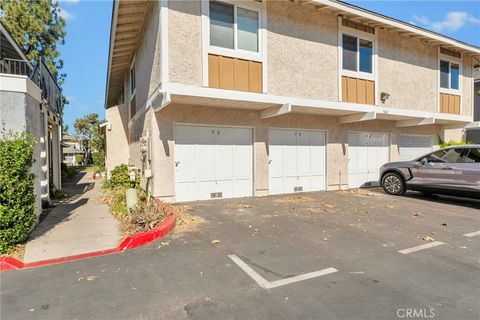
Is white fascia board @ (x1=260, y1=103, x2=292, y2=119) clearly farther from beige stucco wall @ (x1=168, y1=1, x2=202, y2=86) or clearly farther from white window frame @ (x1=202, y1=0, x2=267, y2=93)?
beige stucco wall @ (x1=168, y1=1, x2=202, y2=86)

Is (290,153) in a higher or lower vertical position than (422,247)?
higher

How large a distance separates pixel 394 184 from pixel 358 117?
2.68 meters

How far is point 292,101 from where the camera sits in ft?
27.9

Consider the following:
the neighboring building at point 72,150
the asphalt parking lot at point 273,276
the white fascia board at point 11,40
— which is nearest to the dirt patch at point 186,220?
the asphalt parking lot at point 273,276

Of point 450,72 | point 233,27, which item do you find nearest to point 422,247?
point 233,27

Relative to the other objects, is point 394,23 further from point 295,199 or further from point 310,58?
point 295,199

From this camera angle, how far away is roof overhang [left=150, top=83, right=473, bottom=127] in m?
7.12

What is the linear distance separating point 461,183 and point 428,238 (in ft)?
13.5

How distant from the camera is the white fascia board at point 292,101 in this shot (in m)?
7.07

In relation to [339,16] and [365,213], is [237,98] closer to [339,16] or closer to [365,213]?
[365,213]

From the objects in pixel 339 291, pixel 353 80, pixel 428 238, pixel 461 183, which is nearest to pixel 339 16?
pixel 353 80

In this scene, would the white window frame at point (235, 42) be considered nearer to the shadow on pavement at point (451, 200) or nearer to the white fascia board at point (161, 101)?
the white fascia board at point (161, 101)

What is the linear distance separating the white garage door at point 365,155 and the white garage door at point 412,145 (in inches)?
34.6

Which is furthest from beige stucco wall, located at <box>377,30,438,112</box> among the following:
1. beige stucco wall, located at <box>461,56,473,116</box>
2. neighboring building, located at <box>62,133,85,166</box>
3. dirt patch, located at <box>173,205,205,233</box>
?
neighboring building, located at <box>62,133,85,166</box>
